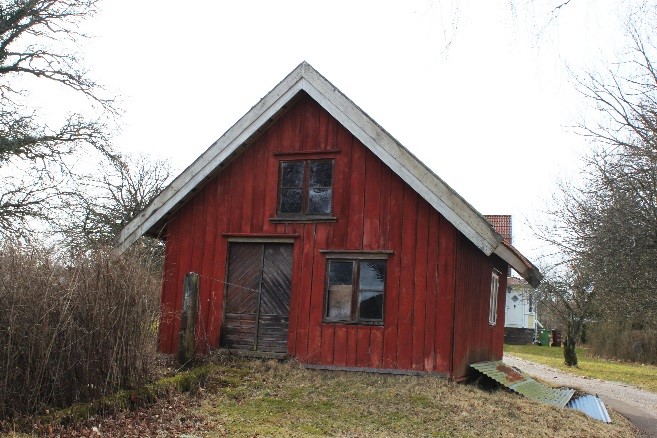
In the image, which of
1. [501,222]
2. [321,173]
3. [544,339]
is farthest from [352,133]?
[544,339]

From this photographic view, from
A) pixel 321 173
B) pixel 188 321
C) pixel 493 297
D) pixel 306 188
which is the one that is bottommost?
pixel 188 321

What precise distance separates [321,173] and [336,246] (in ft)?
5.17

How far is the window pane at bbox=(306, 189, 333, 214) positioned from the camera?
13.7 metres

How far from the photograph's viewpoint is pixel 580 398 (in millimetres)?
15297

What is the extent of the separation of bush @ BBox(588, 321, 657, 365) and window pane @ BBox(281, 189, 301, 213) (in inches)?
980

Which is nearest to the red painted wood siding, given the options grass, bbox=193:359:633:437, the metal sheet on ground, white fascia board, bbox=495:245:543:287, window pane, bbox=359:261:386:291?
white fascia board, bbox=495:245:543:287

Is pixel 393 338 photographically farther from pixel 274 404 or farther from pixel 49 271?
pixel 49 271

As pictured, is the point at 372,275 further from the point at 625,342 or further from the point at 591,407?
the point at 625,342

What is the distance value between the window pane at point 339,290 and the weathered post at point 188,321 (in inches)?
106

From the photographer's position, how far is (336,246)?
13.4 metres

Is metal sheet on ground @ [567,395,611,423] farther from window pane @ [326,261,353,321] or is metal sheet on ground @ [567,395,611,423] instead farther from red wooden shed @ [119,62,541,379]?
window pane @ [326,261,353,321]

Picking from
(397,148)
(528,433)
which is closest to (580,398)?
(528,433)

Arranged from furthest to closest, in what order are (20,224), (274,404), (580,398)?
(20,224) → (580,398) → (274,404)

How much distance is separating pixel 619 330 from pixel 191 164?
2859 cm
